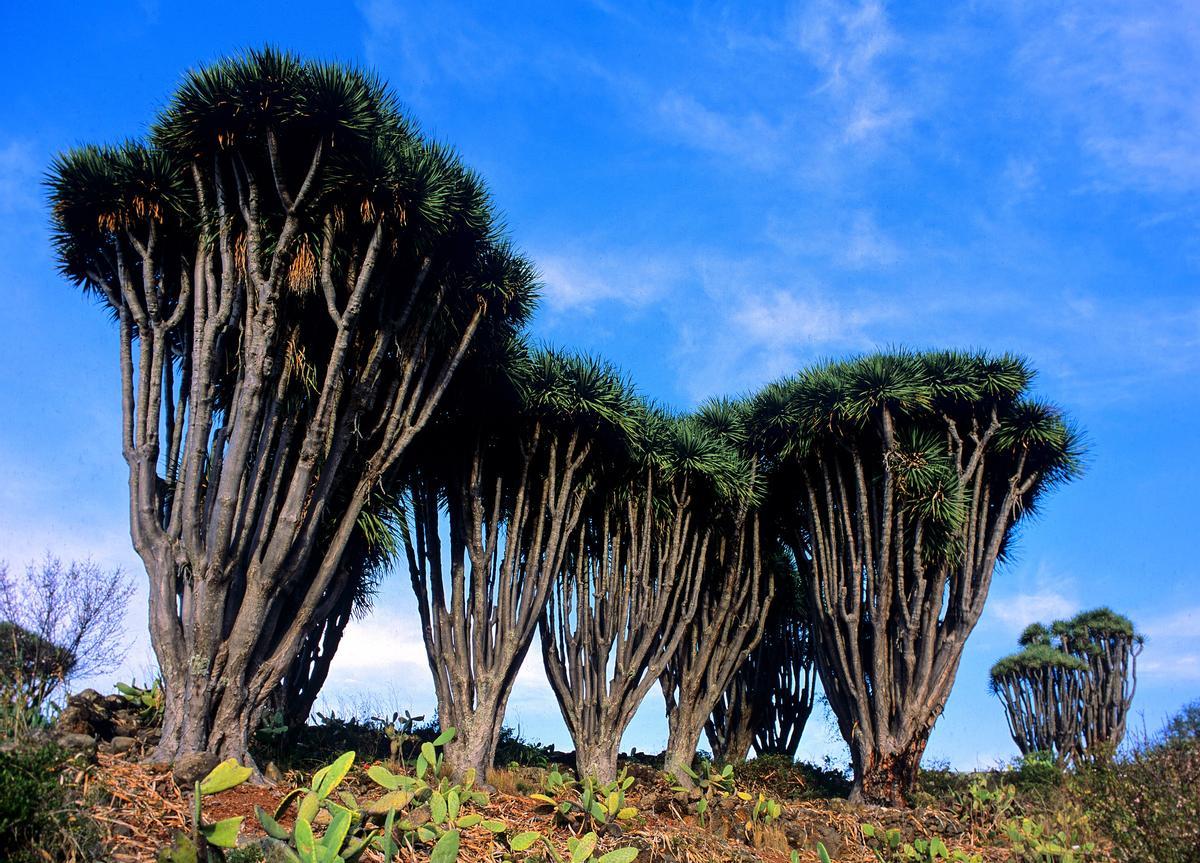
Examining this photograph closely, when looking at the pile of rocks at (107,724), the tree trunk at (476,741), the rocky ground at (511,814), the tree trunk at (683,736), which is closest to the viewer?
the rocky ground at (511,814)

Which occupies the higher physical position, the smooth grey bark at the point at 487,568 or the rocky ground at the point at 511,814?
the smooth grey bark at the point at 487,568

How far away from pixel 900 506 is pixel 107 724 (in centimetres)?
1211

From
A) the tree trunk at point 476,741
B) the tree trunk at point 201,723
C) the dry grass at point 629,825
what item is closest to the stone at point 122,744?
the tree trunk at point 201,723

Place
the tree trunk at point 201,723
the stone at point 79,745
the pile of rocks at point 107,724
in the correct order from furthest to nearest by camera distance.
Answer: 1. the tree trunk at point 201,723
2. the pile of rocks at point 107,724
3. the stone at point 79,745

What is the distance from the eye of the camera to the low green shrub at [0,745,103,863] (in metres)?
5.09

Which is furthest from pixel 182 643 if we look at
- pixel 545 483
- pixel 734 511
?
pixel 734 511

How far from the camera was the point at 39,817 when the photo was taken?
5.29m

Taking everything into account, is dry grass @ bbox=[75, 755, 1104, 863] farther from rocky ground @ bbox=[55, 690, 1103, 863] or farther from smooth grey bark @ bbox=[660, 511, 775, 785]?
smooth grey bark @ bbox=[660, 511, 775, 785]

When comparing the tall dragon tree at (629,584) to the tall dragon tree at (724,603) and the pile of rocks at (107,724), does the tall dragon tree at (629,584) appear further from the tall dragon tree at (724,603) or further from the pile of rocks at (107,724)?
the pile of rocks at (107,724)

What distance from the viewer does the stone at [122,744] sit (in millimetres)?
8930

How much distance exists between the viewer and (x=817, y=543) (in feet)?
54.1

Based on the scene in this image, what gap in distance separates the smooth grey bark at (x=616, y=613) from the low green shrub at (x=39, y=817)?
9273 millimetres

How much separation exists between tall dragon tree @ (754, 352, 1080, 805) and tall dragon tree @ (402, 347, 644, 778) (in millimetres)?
3779

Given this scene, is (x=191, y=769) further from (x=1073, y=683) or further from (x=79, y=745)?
(x=1073, y=683)
